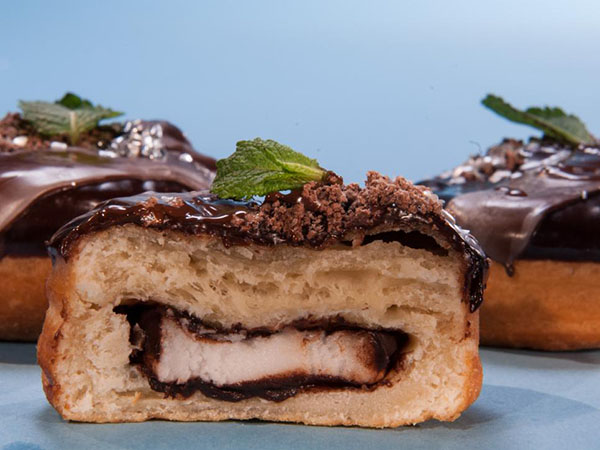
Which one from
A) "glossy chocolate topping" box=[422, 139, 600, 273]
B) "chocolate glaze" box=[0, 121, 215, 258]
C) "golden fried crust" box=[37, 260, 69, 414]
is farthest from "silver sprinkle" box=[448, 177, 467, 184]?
"golden fried crust" box=[37, 260, 69, 414]

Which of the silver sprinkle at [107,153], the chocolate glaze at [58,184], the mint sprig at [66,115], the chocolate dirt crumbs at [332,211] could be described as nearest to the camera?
the chocolate dirt crumbs at [332,211]

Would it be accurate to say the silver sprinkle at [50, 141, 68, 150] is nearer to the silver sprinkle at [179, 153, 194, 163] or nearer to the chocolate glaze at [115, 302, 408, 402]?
the silver sprinkle at [179, 153, 194, 163]

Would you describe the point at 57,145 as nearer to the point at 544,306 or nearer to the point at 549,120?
the point at 544,306

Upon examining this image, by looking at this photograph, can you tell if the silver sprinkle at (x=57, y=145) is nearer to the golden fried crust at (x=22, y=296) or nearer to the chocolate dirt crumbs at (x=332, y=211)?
the golden fried crust at (x=22, y=296)

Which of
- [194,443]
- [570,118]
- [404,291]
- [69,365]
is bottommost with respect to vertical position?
[194,443]

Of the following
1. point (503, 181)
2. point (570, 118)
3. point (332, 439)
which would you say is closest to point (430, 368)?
point (332, 439)

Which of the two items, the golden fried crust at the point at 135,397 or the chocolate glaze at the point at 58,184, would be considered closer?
the golden fried crust at the point at 135,397

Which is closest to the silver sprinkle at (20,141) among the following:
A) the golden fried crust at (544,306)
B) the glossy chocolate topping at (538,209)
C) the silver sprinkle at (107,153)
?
the silver sprinkle at (107,153)

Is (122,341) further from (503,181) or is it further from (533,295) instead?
(503,181)
